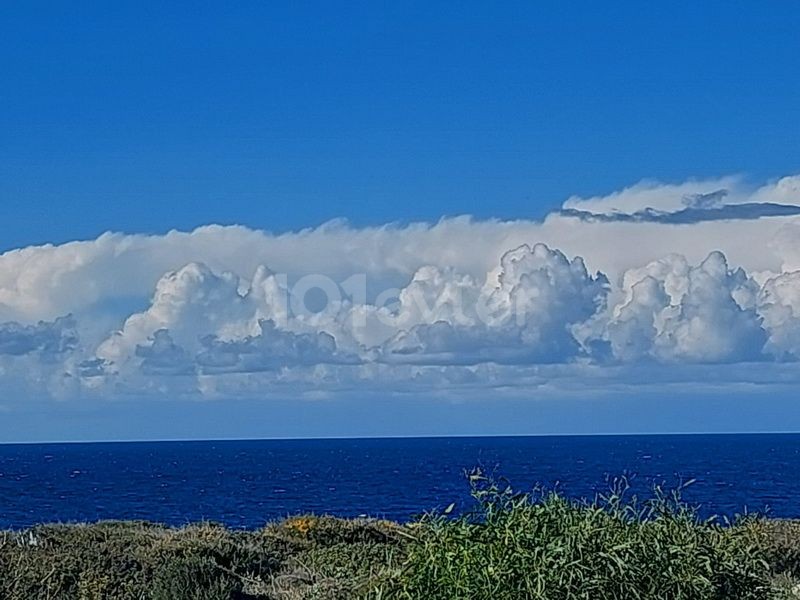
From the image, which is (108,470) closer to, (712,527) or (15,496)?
(15,496)

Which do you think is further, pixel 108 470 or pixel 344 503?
pixel 108 470

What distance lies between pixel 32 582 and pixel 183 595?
1815 mm

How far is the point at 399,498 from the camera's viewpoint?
8662 centimetres

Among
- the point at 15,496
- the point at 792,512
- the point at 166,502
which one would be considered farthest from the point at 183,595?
the point at 15,496

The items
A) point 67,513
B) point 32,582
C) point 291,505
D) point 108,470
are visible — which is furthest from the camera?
point 108,470

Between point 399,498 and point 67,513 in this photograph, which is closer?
point 67,513

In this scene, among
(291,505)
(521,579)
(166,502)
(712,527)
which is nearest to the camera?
(521,579)

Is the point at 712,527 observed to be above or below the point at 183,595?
above

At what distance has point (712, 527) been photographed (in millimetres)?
11109

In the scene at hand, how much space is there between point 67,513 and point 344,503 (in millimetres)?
16421

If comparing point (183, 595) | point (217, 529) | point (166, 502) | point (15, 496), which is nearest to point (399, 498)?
point (166, 502)

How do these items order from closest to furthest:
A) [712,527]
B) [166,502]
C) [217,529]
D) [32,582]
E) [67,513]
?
1. [712,527]
2. [32,582]
3. [217,529]
4. [67,513]
5. [166,502]

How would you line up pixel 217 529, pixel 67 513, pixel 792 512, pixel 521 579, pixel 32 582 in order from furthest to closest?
pixel 67 513
pixel 792 512
pixel 217 529
pixel 32 582
pixel 521 579

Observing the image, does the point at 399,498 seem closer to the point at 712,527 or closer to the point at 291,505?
the point at 291,505
